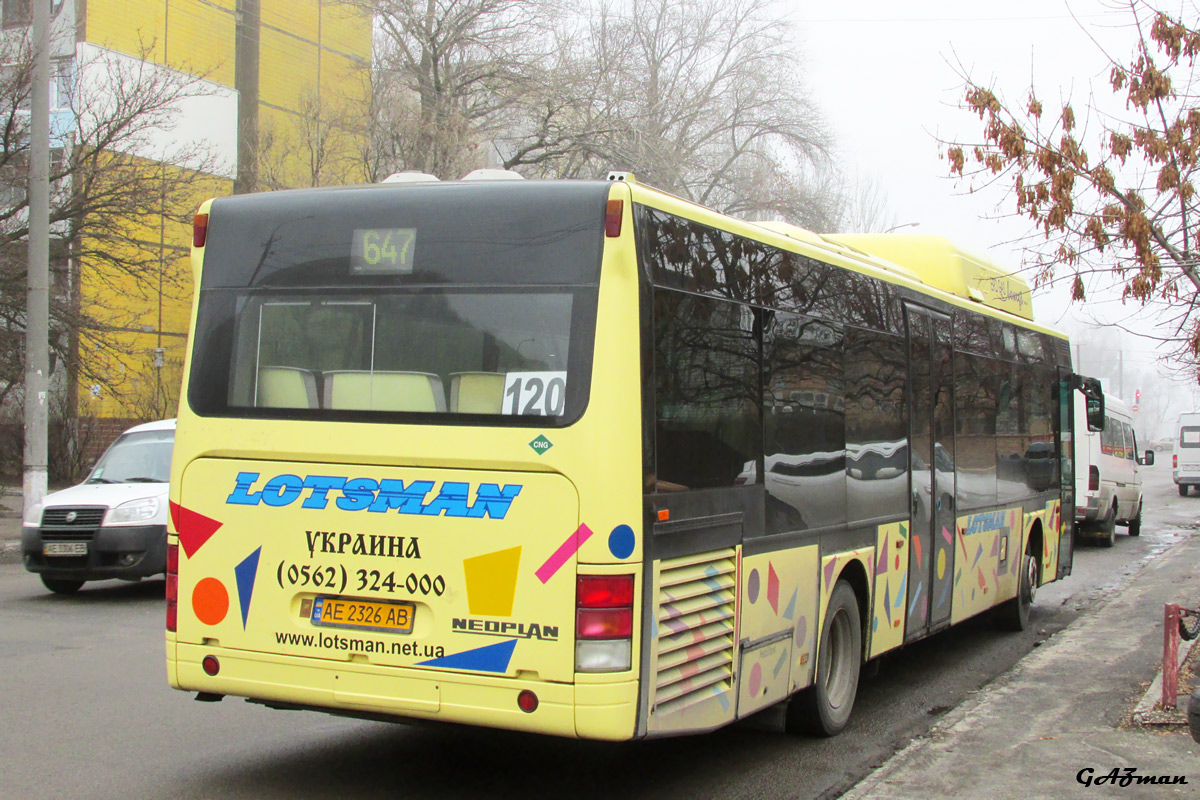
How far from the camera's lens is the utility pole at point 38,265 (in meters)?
18.3

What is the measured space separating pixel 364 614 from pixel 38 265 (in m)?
14.9

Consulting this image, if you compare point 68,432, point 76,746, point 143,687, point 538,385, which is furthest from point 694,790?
point 68,432

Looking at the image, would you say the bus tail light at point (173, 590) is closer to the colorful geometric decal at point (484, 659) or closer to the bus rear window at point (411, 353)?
the bus rear window at point (411, 353)

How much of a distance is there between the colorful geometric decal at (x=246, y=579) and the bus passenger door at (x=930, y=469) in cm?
463

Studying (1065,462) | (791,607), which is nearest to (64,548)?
(791,607)

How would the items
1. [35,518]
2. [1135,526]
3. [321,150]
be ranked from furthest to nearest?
[321,150], [1135,526], [35,518]

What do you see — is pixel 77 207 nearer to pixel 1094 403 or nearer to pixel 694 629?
pixel 1094 403

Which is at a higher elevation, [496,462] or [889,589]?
[496,462]

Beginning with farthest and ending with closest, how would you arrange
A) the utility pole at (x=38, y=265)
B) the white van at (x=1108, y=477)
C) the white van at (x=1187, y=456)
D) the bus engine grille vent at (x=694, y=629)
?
the white van at (x=1187, y=456), the white van at (x=1108, y=477), the utility pole at (x=38, y=265), the bus engine grille vent at (x=694, y=629)

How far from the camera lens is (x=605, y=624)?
5.20 meters

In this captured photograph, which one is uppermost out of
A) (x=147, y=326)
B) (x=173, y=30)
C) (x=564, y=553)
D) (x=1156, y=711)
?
(x=173, y=30)

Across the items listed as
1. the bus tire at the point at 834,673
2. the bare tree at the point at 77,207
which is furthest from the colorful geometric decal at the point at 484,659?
the bare tree at the point at 77,207

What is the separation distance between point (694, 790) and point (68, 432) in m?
26.2

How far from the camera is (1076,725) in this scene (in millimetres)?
7523
